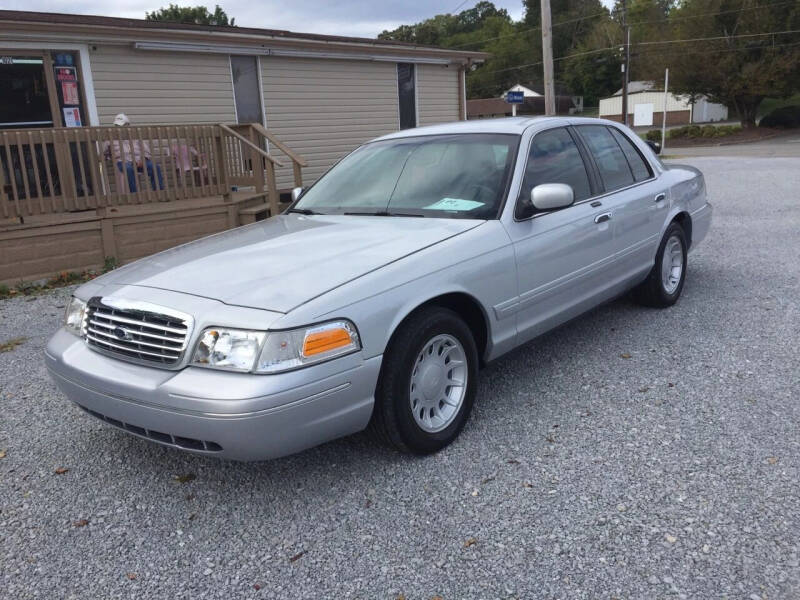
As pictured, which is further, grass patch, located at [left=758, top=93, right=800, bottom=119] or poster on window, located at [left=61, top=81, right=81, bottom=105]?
grass patch, located at [left=758, top=93, right=800, bottom=119]

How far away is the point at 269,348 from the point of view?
9.14 feet

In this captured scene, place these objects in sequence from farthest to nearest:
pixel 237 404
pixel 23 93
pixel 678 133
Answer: pixel 678 133
pixel 23 93
pixel 237 404

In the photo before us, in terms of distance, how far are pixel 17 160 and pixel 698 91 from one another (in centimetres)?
4552

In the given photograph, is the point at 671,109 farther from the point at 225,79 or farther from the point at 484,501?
A: the point at 484,501

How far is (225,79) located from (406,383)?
1076cm

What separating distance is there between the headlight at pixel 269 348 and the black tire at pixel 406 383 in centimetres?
33

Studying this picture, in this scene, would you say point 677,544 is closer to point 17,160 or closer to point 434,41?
point 17,160

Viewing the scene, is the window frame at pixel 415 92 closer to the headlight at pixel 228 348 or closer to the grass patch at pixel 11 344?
the grass patch at pixel 11 344

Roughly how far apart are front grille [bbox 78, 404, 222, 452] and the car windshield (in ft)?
5.95

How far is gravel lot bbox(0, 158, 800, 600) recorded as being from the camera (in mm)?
2584

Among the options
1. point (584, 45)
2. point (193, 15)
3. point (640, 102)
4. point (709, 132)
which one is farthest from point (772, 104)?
point (193, 15)

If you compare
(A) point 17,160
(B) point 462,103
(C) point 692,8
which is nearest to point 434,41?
(C) point 692,8

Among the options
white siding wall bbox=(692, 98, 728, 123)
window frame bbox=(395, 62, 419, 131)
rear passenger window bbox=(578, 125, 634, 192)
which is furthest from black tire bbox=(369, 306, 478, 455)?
white siding wall bbox=(692, 98, 728, 123)

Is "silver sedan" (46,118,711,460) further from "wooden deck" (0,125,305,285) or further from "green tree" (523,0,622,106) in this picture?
"green tree" (523,0,622,106)
